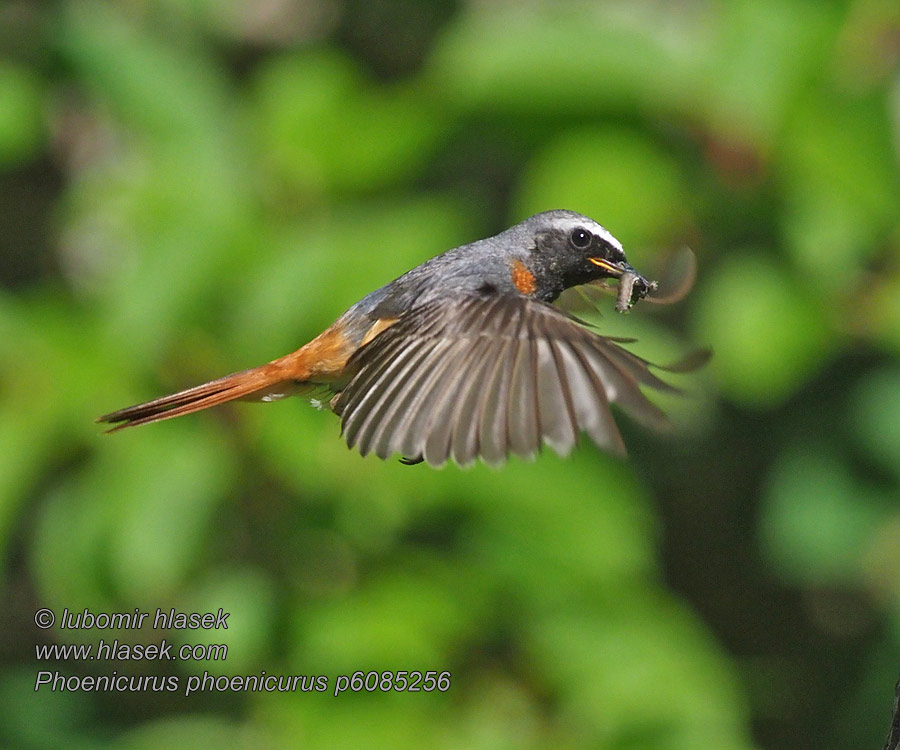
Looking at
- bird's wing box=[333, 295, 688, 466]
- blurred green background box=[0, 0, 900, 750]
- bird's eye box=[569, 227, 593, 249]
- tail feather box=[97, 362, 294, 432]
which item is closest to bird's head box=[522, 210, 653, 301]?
bird's eye box=[569, 227, 593, 249]

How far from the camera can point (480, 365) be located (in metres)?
2.39

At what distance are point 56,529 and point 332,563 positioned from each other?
0.80 metres

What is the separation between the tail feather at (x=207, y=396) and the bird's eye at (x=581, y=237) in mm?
691

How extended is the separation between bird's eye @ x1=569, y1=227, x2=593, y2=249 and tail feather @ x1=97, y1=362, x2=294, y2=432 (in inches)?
27.2

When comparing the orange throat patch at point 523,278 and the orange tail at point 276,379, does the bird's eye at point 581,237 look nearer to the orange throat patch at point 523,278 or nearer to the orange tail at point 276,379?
the orange throat patch at point 523,278

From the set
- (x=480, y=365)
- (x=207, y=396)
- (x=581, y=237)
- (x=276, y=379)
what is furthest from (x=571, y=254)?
(x=207, y=396)

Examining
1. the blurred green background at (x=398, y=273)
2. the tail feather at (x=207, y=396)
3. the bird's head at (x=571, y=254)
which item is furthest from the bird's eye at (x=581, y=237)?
the blurred green background at (x=398, y=273)

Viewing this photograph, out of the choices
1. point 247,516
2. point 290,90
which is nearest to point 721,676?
point 247,516

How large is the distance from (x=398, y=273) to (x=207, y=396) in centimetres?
101

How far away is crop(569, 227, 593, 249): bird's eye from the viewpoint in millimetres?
2812

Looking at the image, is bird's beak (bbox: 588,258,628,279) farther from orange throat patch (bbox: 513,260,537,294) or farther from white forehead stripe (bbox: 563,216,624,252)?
orange throat patch (bbox: 513,260,537,294)

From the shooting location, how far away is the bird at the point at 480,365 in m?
2.16

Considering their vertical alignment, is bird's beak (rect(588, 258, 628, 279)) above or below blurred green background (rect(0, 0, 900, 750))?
above

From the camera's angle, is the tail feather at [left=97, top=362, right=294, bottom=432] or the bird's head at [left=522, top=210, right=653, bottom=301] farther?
the bird's head at [left=522, top=210, right=653, bottom=301]
